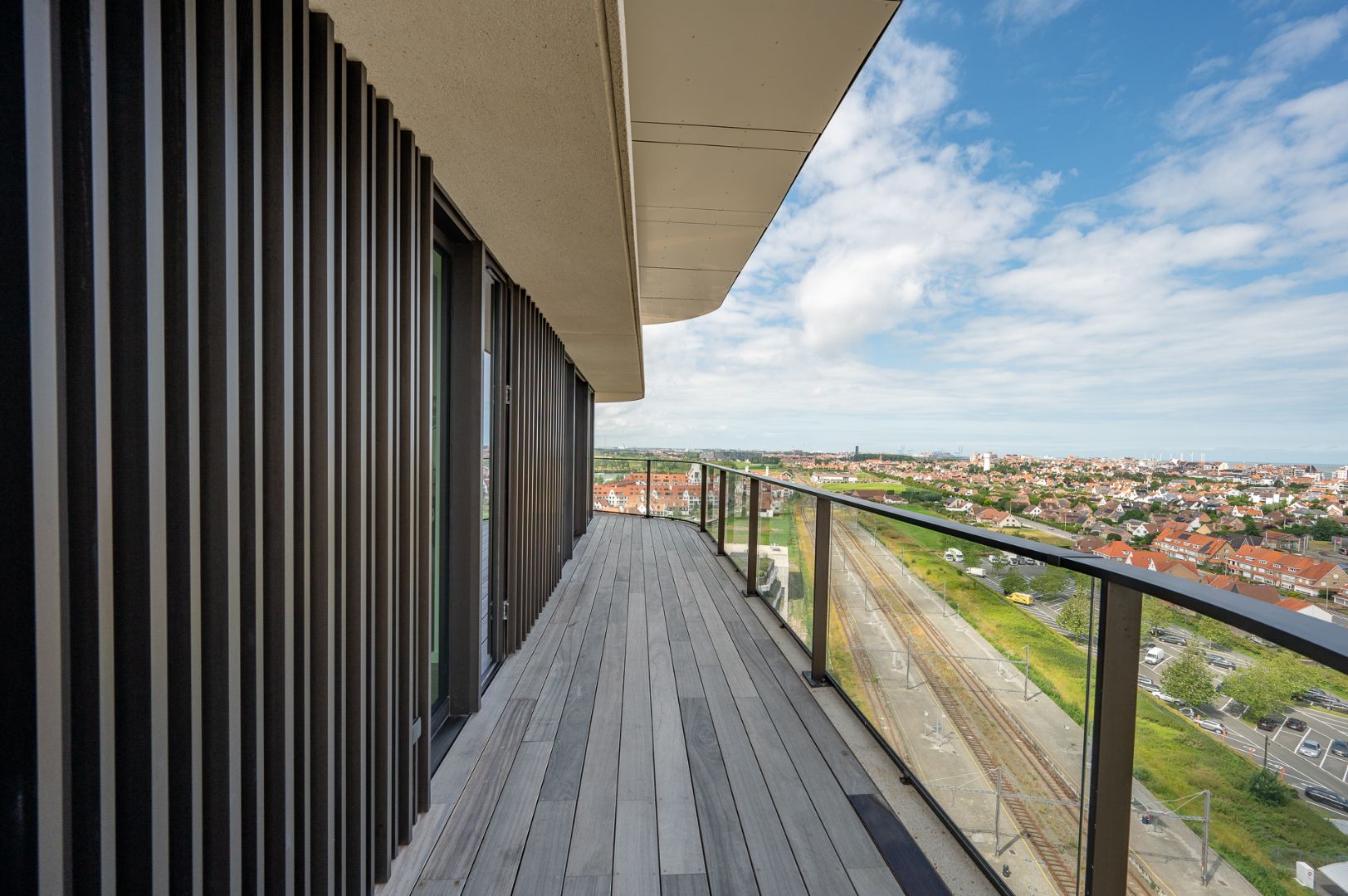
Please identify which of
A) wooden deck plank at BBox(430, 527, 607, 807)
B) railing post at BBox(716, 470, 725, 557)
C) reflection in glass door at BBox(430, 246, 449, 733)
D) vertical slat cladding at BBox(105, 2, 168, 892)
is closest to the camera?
vertical slat cladding at BBox(105, 2, 168, 892)

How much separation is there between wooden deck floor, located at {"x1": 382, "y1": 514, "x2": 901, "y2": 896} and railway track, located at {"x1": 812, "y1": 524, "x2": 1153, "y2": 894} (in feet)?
1.32

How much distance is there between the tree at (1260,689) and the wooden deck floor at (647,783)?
1.07 metres

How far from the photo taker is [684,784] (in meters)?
1.92

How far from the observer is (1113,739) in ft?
3.58

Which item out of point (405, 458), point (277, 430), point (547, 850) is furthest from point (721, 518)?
point (277, 430)

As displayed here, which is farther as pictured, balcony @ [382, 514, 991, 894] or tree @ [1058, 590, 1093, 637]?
balcony @ [382, 514, 991, 894]

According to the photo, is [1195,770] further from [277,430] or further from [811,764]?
[277,430]

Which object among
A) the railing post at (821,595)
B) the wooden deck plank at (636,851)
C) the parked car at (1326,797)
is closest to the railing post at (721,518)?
the railing post at (821,595)

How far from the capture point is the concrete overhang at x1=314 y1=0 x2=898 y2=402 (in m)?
1.14

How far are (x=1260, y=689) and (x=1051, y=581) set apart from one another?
1.60ft

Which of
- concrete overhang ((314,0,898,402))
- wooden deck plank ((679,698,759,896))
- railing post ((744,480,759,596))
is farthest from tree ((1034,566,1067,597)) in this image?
railing post ((744,480,759,596))

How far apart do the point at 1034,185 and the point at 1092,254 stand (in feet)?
25.6

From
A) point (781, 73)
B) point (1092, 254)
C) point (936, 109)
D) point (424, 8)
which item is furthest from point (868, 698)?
point (1092, 254)

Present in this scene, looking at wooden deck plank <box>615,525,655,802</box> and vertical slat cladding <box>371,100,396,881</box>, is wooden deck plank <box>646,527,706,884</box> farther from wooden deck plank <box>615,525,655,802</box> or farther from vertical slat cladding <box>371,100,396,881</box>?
vertical slat cladding <box>371,100,396,881</box>
